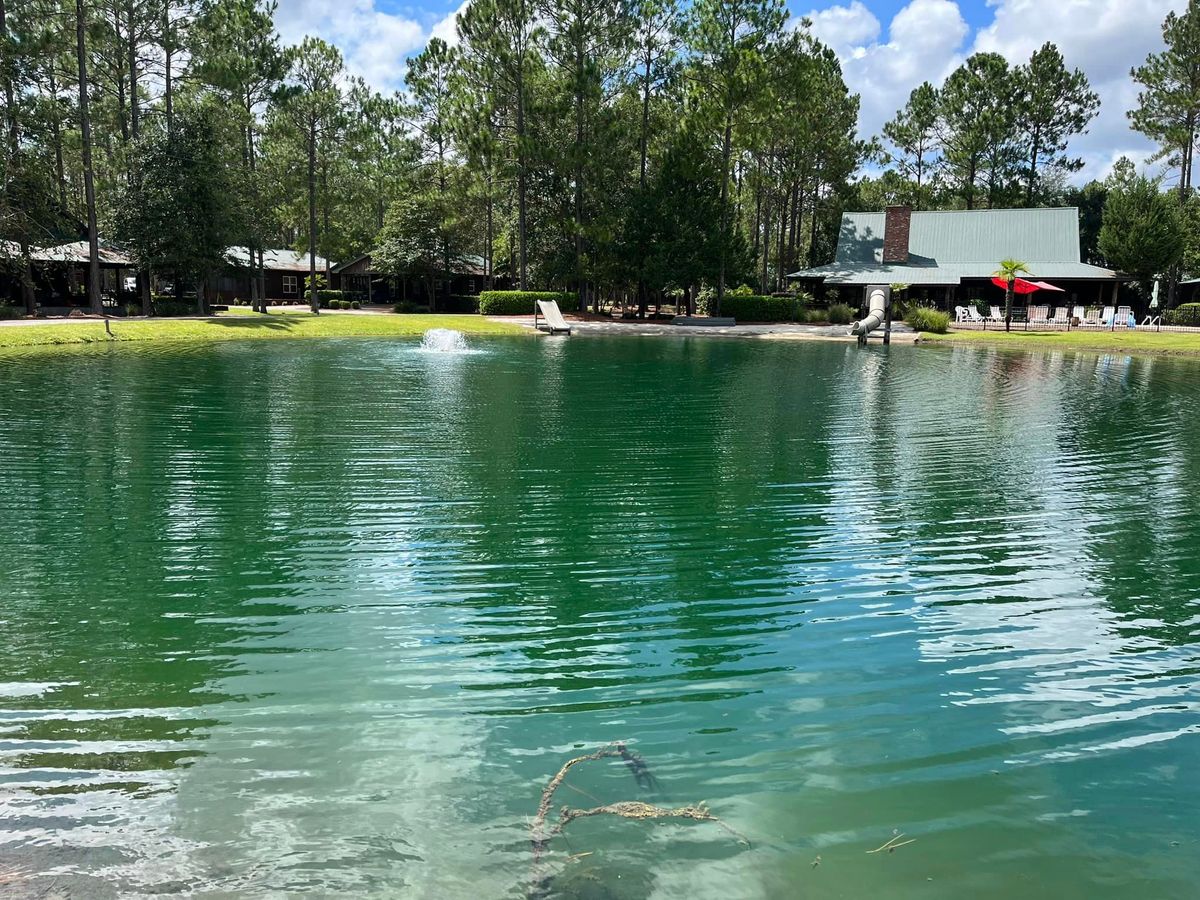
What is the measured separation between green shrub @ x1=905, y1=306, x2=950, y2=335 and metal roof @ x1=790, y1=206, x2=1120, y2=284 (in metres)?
7.23

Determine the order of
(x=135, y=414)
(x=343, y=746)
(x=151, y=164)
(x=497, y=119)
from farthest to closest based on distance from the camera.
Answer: (x=497, y=119), (x=151, y=164), (x=135, y=414), (x=343, y=746)

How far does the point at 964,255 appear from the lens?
51.3 meters

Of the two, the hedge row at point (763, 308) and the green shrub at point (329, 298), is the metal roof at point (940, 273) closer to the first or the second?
the hedge row at point (763, 308)

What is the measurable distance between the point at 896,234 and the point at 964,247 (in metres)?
4.33

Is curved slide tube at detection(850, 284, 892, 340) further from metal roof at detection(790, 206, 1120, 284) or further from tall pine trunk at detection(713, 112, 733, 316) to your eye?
tall pine trunk at detection(713, 112, 733, 316)

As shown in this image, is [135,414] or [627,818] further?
[135,414]

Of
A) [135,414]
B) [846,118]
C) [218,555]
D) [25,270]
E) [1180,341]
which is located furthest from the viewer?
[846,118]

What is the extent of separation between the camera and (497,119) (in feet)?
167

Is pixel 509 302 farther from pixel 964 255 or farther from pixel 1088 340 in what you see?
pixel 1088 340

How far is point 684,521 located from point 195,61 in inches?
1779

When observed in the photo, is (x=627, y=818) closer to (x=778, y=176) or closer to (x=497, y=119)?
(x=497, y=119)

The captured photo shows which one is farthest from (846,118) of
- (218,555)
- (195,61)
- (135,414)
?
(218,555)

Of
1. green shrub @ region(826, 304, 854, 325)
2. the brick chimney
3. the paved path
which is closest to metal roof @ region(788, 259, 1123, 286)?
the brick chimney

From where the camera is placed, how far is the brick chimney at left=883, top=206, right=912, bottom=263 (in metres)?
50.9
